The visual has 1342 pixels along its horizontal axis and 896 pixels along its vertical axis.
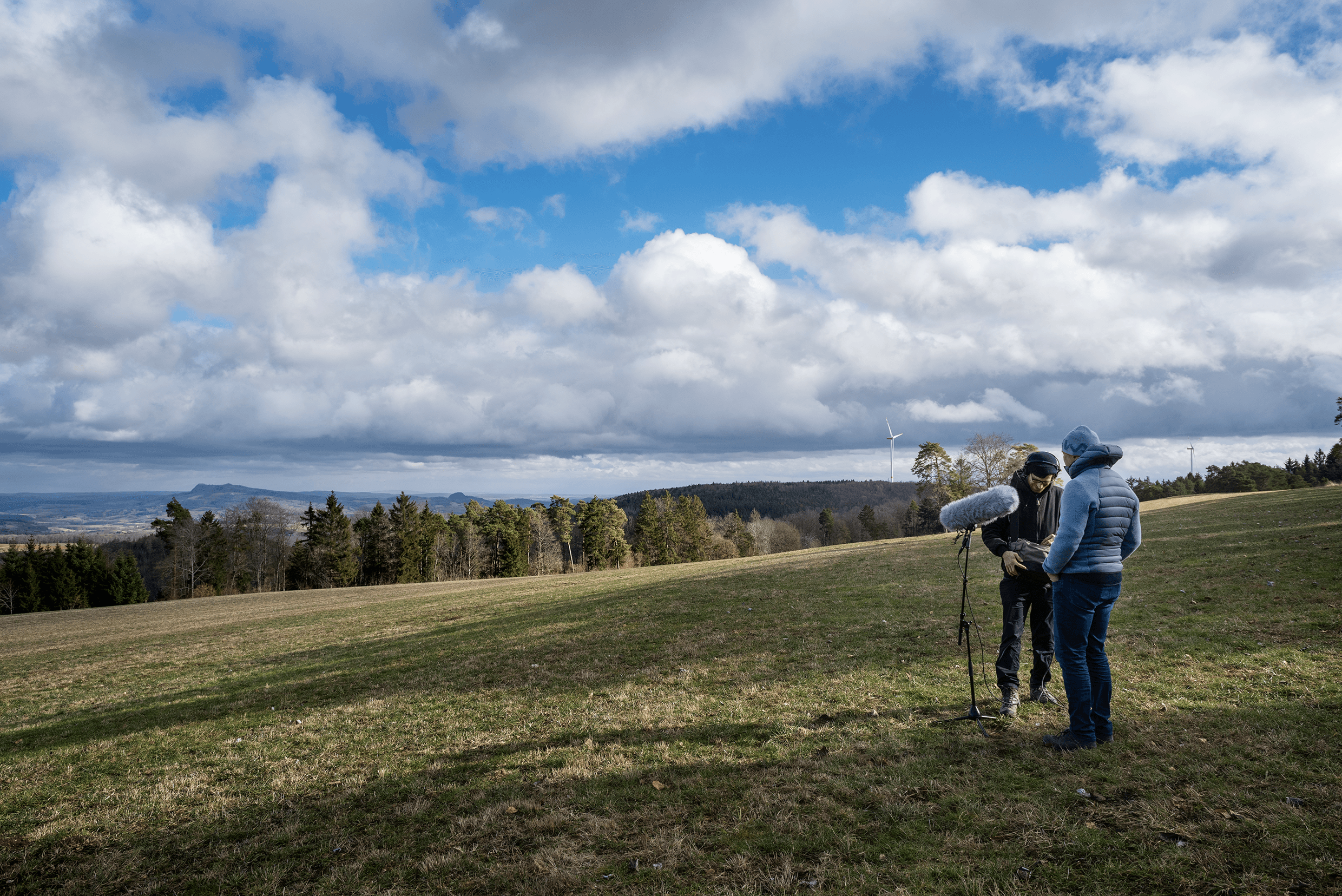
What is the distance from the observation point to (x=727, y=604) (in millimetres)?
17859

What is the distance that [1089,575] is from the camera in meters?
5.79

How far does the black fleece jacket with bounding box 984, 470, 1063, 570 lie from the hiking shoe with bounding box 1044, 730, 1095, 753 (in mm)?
1823

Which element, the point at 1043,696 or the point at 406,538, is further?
the point at 406,538

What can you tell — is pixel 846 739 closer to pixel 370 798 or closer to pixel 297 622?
pixel 370 798

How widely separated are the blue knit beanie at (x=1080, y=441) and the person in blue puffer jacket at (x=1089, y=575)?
3 centimetres

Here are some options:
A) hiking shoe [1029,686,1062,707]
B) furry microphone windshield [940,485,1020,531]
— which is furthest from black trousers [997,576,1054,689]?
furry microphone windshield [940,485,1020,531]

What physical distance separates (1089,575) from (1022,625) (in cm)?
180

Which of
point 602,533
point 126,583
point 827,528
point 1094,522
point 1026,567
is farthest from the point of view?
point 827,528

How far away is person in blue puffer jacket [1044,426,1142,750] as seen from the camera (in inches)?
226

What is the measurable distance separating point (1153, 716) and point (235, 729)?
42.3 feet

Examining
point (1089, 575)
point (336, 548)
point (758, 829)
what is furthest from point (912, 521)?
point (758, 829)

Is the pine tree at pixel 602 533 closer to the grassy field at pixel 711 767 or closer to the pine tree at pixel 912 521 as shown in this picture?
the pine tree at pixel 912 521

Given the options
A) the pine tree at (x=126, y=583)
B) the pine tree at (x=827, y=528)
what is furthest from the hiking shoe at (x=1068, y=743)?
the pine tree at (x=827, y=528)

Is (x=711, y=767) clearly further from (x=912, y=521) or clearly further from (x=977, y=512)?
(x=912, y=521)
